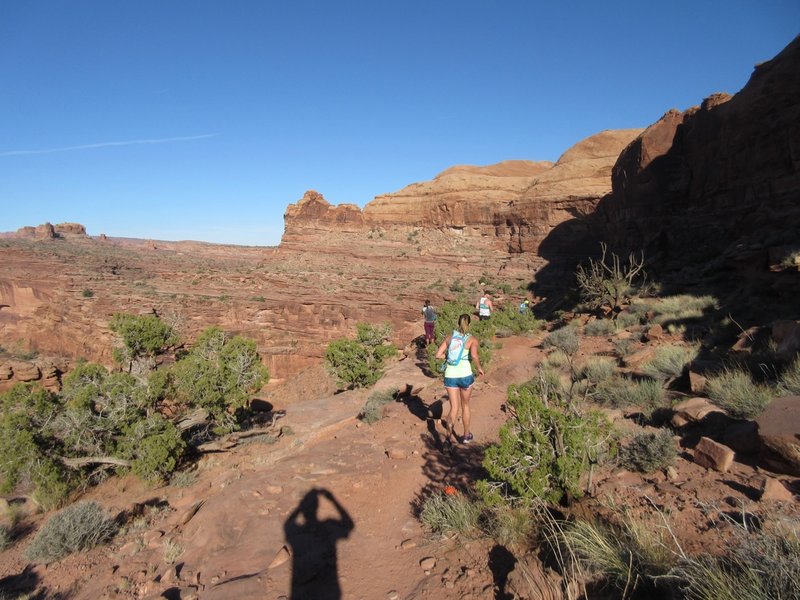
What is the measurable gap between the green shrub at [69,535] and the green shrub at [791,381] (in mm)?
7392

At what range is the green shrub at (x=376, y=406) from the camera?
6.98 m

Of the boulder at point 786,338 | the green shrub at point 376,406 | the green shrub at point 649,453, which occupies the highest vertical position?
the boulder at point 786,338

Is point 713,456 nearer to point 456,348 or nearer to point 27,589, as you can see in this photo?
point 456,348

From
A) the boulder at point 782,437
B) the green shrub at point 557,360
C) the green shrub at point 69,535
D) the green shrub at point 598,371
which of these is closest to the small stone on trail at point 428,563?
the boulder at point 782,437

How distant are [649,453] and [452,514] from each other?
174cm

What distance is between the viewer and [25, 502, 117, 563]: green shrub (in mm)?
4293

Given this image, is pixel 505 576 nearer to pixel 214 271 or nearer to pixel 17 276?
pixel 214 271

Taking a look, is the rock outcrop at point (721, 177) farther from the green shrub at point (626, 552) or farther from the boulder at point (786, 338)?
the green shrub at point (626, 552)

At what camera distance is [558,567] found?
2.47 meters

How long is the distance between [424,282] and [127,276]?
76.1 feet

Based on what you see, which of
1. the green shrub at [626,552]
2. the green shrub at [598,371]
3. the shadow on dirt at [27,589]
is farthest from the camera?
the green shrub at [598,371]

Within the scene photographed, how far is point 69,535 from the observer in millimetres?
4332

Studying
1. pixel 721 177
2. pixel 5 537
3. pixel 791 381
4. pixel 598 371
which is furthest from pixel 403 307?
pixel 791 381

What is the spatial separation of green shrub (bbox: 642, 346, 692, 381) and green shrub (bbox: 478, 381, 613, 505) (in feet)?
11.6
